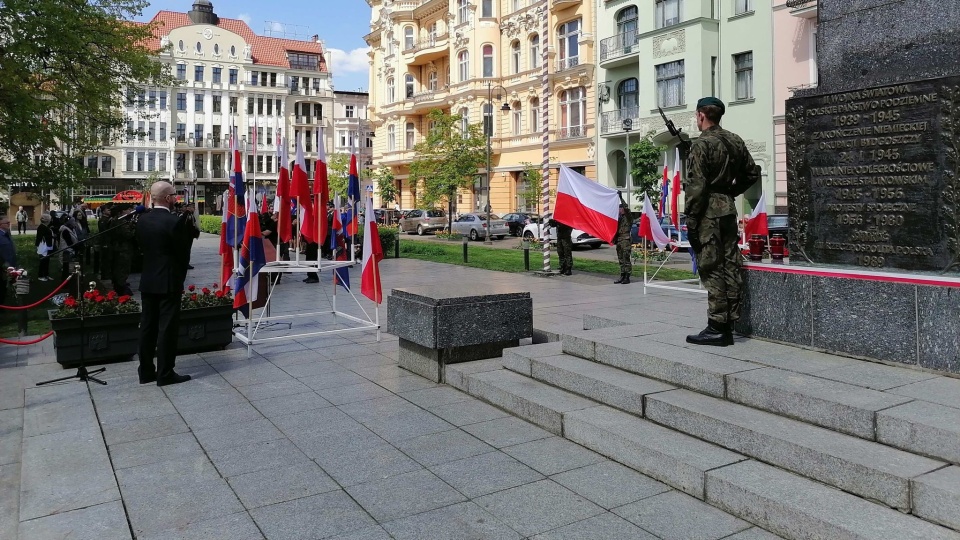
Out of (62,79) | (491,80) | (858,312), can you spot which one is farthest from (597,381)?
(491,80)

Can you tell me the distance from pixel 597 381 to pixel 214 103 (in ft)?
284

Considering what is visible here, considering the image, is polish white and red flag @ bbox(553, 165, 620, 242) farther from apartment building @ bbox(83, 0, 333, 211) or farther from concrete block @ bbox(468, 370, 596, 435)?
apartment building @ bbox(83, 0, 333, 211)

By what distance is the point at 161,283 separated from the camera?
7098 mm

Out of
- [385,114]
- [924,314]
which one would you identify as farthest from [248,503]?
[385,114]

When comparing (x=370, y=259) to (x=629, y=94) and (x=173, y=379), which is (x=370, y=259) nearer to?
(x=173, y=379)

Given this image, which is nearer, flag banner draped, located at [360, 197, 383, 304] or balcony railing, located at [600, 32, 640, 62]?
flag banner draped, located at [360, 197, 383, 304]

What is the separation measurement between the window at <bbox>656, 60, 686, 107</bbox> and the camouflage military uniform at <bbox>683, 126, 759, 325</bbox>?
3047cm

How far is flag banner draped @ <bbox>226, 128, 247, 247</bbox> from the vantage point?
356 inches

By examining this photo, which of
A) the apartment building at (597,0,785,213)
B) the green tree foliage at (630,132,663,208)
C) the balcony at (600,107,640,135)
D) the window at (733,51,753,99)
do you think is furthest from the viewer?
the balcony at (600,107,640,135)

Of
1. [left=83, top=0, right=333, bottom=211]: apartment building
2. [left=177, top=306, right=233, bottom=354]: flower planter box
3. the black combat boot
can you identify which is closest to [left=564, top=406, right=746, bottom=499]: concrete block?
the black combat boot

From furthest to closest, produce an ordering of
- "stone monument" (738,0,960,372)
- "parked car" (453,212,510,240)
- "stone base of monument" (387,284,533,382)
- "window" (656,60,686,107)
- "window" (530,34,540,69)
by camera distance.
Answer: "window" (530,34,540,69), "parked car" (453,212,510,240), "window" (656,60,686,107), "stone base of monument" (387,284,533,382), "stone monument" (738,0,960,372)

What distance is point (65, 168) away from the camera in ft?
57.6

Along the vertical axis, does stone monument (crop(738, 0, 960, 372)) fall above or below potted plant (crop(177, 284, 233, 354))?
above

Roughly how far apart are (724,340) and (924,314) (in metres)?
1.47
